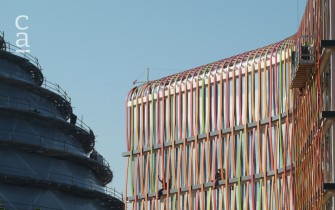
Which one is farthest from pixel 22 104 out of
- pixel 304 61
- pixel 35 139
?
pixel 304 61

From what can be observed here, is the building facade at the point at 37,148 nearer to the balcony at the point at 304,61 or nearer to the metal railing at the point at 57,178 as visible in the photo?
the metal railing at the point at 57,178

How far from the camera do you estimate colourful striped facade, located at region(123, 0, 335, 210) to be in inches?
3915

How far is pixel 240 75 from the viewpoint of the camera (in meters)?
104

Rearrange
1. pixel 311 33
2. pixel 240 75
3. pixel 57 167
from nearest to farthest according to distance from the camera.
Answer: pixel 311 33 < pixel 240 75 < pixel 57 167

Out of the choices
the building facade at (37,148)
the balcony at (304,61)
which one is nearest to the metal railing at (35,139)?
the building facade at (37,148)

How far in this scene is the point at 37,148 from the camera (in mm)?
108688

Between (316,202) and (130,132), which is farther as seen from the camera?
(130,132)

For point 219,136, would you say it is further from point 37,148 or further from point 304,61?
point 304,61

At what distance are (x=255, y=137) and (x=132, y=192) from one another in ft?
59.7

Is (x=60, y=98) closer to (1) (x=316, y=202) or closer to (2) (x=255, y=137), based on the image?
(2) (x=255, y=137)

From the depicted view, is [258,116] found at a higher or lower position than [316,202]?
higher

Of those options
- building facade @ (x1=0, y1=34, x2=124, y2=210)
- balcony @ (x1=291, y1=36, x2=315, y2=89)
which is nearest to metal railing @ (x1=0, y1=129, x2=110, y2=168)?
building facade @ (x1=0, y1=34, x2=124, y2=210)

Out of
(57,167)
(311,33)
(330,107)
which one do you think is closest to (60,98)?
(57,167)

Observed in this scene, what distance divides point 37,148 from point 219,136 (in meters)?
17.4
